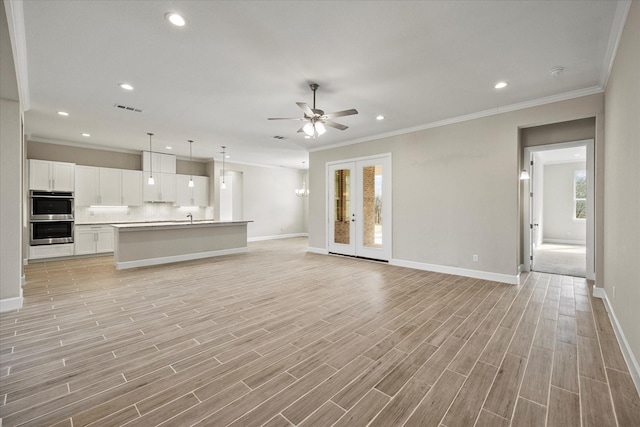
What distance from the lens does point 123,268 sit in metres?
5.75

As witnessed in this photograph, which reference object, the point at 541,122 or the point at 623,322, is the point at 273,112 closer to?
the point at 541,122

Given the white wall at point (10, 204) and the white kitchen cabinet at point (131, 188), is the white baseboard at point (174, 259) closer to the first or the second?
the white wall at point (10, 204)

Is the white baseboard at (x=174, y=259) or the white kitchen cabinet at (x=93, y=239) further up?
the white kitchen cabinet at (x=93, y=239)

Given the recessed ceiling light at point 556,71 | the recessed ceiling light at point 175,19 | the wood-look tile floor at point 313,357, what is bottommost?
the wood-look tile floor at point 313,357

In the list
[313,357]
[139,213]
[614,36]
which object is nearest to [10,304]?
[313,357]

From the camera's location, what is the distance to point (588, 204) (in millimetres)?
4582

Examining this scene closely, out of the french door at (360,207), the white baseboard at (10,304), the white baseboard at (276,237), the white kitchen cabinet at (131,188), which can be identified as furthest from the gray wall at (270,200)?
the white baseboard at (10,304)

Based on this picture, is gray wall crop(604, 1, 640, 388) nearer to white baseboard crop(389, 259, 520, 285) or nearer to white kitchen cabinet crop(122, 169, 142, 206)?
white baseboard crop(389, 259, 520, 285)

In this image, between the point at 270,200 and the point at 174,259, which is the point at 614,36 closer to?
the point at 174,259

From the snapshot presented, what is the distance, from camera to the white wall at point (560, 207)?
908cm

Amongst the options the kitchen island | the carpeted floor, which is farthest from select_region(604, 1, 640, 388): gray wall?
the kitchen island

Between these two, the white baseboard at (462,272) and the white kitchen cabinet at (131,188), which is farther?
the white kitchen cabinet at (131,188)

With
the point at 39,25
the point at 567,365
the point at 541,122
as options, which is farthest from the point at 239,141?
the point at 567,365

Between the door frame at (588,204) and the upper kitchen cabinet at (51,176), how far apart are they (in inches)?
392
